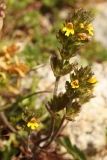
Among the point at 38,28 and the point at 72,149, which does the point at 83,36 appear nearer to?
the point at 72,149

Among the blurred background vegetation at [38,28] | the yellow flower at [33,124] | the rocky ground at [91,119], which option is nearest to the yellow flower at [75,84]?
the yellow flower at [33,124]

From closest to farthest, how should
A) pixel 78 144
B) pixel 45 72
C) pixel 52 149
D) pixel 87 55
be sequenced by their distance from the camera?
1. pixel 52 149
2. pixel 78 144
3. pixel 45 72
4. pixel 87 55

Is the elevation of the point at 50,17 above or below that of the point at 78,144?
above

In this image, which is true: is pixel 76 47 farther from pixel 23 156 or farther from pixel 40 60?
pixel 40 60

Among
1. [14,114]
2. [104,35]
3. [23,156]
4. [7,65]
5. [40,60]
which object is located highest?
[104,35]

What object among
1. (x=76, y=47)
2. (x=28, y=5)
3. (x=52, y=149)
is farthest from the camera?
(x=28, y=5)

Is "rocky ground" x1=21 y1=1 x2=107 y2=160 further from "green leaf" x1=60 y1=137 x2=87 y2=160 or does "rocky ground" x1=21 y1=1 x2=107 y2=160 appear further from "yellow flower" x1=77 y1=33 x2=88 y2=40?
"yellow flower" x1=77 y1=33 x2=88 y2=40

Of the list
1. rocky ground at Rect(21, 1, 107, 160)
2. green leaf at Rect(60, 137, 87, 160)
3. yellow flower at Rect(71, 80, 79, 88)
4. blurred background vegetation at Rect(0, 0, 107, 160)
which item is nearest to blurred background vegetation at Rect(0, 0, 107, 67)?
blurred background vegetation at Rect(0, 0, 107, 160)

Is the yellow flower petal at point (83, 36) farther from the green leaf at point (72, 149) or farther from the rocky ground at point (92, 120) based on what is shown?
the rocky ground at point (92, 120)

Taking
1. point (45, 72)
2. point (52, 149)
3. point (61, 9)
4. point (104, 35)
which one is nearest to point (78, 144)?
point (52, 149)
